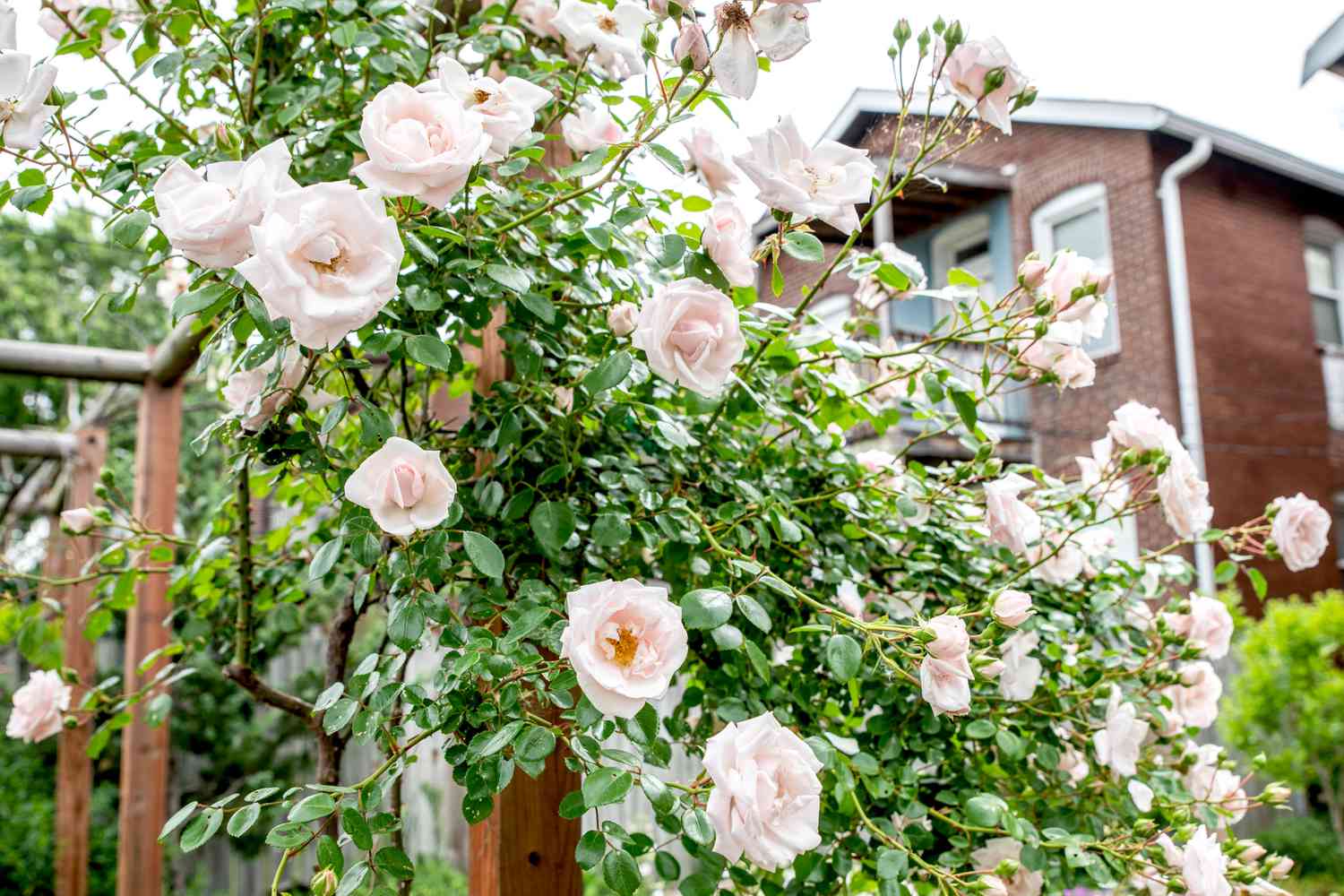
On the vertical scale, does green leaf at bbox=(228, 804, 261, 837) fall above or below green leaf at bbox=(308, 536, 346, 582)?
below

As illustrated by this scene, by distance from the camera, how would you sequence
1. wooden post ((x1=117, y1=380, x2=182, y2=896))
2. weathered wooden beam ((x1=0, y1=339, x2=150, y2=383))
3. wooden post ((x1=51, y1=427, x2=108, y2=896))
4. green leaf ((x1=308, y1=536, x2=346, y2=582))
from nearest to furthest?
green leaf ((x1=308, y1=536, x2=346, y2=582)) → wooden post ((x1=117, y1=380, x2=182, y2=896)) → weathered wooden beam ((x1=0, y1=339, x2=150, y2=383)) → wooden post ((x1=51, y1=427, x2=108, y2=896))

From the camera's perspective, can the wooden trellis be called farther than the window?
No

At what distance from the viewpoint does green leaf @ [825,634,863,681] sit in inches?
28.1

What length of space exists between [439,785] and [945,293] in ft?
12.1

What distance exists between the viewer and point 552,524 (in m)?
0.83

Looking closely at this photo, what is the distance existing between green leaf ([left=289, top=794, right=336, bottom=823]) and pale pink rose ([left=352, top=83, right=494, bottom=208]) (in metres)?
0.42

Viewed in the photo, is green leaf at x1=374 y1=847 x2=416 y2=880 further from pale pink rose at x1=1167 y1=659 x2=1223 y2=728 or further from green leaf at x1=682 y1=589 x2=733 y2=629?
pale pink rose at x1=1167 y1=659 x2=1223 y2=728

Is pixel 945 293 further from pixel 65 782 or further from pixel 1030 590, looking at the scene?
pixel 65 782

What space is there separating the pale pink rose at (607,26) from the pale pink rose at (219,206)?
320 mm

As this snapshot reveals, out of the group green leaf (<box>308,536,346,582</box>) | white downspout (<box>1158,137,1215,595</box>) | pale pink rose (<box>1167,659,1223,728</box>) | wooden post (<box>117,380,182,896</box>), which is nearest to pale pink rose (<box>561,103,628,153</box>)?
green leaf (<box>308,536,346,582</box>)

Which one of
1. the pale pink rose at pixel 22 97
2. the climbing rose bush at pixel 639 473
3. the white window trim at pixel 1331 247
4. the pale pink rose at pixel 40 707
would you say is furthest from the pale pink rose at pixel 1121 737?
the white window trim at pixel 1331 247

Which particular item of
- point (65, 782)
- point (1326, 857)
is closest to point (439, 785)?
point (65, 782)

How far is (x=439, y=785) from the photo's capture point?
4.11m

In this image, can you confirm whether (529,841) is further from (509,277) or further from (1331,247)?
(1331,247)
